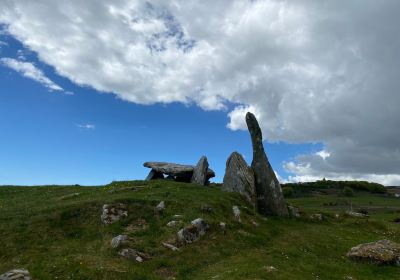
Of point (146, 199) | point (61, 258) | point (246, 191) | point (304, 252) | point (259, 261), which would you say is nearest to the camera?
point (61, 258)

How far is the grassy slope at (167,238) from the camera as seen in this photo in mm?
26562

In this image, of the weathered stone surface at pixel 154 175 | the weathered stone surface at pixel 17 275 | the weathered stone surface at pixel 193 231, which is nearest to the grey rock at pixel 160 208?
the weathered stone surface at pixel 193 231

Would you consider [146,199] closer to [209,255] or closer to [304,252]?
[209,255]

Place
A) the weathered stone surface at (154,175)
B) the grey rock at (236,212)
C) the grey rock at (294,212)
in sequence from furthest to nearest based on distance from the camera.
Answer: the weathered stone surface at (154,175) → the grey rock at (294,212) → the grey rock at (236,212)

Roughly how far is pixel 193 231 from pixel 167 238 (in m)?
2.41

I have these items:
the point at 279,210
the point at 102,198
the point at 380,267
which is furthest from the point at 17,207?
the point at 380,267

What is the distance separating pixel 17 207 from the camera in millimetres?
39125

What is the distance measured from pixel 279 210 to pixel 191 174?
48.1 feet

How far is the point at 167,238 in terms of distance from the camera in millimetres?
31594

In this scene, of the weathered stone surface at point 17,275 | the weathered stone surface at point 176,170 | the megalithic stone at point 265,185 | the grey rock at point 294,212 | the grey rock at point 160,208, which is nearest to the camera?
the weathered stone surface at point 17,275

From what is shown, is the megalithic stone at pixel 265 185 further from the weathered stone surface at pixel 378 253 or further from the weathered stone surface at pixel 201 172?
the weathered stone surface at pixel 378 253

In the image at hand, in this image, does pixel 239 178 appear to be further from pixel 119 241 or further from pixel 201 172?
pixel 119 241

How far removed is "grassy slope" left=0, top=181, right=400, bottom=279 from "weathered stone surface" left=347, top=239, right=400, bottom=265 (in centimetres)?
95

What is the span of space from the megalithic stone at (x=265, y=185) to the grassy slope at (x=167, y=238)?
3.29m
